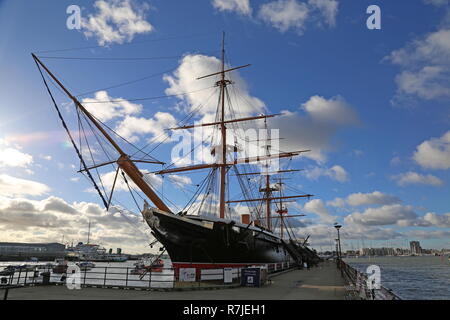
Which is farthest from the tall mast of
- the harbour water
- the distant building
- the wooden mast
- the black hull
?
the distant building

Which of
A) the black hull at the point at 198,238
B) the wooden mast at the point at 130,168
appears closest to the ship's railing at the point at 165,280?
the black hull at the point at 198,238

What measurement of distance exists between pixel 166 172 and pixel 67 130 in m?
13.6

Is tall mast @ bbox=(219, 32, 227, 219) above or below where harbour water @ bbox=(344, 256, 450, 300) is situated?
above

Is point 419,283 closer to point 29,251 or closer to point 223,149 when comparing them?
point 223,149

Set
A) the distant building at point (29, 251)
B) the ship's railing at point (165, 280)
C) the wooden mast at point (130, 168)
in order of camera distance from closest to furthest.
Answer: the ship's railing at point (165, 280), the wooden mast at point (130, 168), the distant building at point (29, 251)

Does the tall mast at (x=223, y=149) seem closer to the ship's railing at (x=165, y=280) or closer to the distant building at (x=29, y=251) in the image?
the ship's railing at (x=165, y=280)

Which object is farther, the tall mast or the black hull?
the tall mast

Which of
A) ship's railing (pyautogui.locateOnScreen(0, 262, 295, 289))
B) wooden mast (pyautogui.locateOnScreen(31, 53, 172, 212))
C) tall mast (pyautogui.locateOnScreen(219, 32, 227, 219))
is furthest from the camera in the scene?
A: tall mast (pyautogui.locateOnScreen(219, 32, 227, 219))

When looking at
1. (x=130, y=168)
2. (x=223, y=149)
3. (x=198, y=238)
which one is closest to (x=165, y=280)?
(x=198, y=238)

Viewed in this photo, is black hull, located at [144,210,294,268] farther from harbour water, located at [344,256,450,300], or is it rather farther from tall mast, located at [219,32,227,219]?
harbour water, located at [344,256,450,300]

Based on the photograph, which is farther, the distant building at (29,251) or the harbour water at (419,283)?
the distant building at (29,251)
